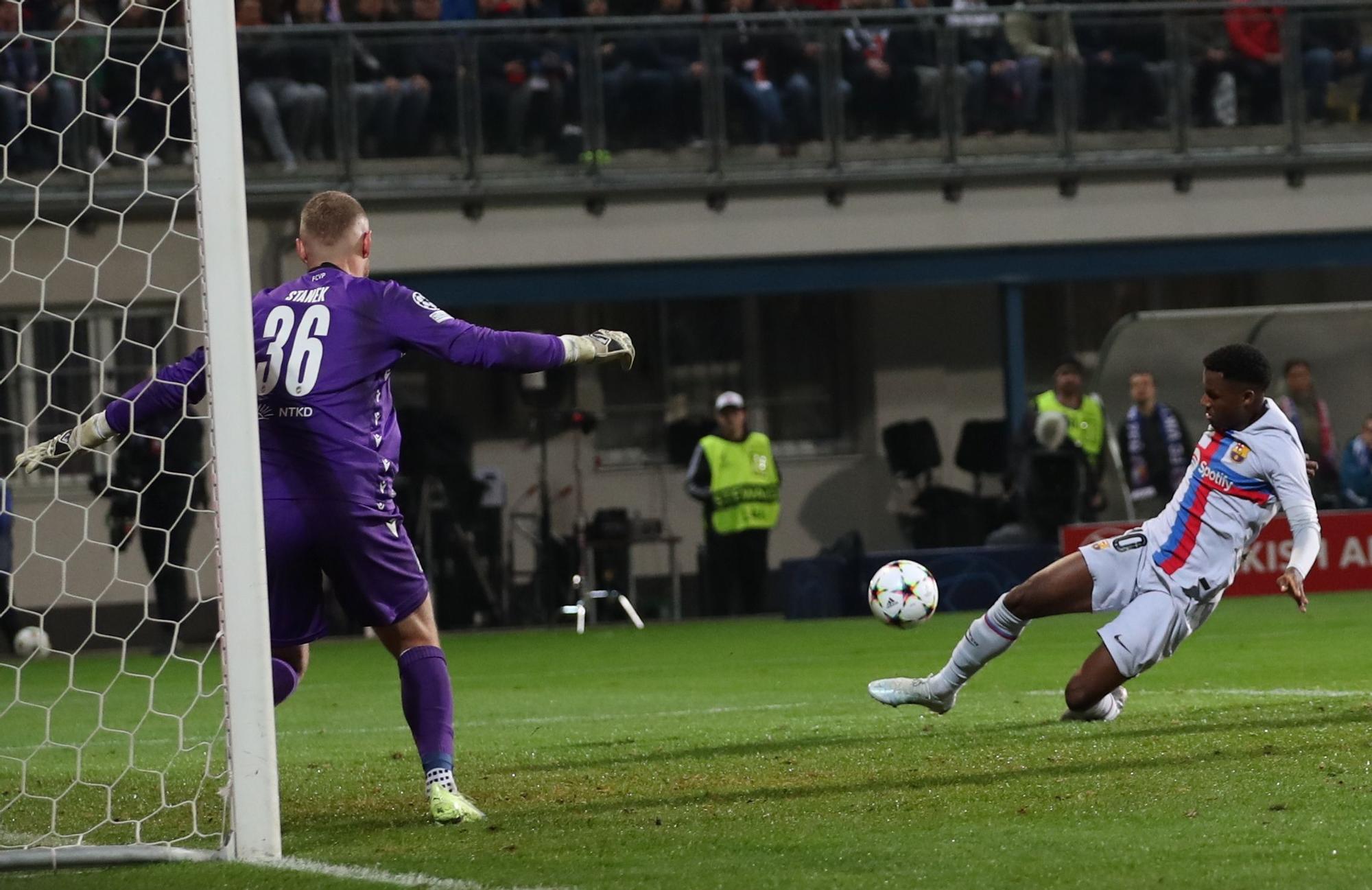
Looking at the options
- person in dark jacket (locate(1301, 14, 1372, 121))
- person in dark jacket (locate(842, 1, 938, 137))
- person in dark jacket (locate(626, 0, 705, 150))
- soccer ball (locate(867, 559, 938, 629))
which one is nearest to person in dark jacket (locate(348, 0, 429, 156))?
person in dark jacket (locate(626, 0, 705, 150))

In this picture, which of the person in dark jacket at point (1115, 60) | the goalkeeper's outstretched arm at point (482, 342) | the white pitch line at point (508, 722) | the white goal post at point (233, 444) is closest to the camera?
the white goal post at point (233, 444)

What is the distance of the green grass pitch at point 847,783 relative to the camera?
471 centimetres

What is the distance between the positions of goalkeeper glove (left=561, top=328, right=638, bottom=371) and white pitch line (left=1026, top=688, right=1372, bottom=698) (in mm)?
4163

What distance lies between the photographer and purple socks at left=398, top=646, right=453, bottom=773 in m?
5.76

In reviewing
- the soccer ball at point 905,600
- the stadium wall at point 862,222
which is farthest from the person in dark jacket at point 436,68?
the soccer ball at point 905,600

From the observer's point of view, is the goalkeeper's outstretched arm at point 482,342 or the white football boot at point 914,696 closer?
the goalkeeper's outstretched arm at point 482,342

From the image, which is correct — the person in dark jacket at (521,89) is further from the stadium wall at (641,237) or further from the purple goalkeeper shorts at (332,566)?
the purple goalkeeper shorts at (332,566)

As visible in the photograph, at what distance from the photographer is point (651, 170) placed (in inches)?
710

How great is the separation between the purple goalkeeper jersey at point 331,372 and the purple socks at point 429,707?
47cm

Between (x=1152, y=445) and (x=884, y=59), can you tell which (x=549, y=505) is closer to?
(x=884, y=59)

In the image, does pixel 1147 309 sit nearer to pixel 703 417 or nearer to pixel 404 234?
pixel 703 417

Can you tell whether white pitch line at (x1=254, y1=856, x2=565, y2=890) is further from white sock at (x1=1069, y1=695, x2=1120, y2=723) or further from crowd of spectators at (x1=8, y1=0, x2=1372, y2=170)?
crowd of spectators at (x1=8, y1=0, x2=1372, y2=170)

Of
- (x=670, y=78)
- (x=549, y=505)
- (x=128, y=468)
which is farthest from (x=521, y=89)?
(x=128, y=468)

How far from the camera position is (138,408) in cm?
565
